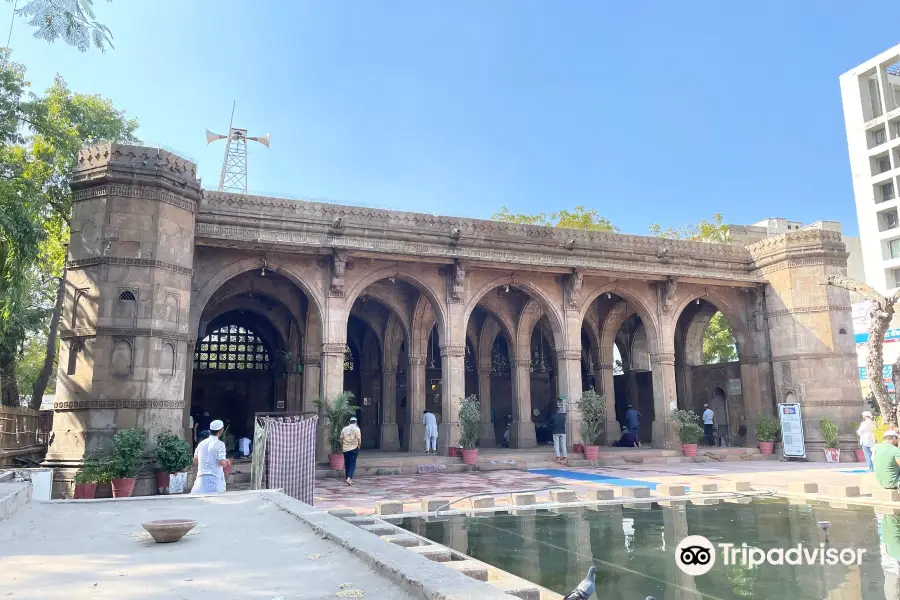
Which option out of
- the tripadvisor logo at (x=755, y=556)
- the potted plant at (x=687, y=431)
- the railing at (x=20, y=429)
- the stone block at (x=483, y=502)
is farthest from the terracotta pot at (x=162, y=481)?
the potted plant at (x=687, y=431)

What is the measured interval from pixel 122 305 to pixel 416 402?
28.8 feet

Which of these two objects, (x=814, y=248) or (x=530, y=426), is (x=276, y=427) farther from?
(x=814, y=248)

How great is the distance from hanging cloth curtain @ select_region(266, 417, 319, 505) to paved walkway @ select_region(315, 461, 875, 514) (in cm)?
77

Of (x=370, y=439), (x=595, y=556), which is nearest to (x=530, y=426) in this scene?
(x=370, y=439)

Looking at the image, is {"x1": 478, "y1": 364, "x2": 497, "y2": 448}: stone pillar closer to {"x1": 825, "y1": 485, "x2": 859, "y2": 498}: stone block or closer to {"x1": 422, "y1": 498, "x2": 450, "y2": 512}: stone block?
{"x1": 422, "y1": 498, "x2": 450, "y2": 512}: stone block

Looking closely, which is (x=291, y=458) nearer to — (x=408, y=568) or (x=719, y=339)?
(x=408, y=568)

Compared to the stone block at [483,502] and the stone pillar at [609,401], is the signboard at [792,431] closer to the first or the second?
the stone pillar at [609,401]

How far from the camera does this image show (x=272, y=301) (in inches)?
774

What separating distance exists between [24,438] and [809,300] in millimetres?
20723

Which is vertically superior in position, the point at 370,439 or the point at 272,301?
the point at 272,301

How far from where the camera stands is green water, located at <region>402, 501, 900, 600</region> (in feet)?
16.7

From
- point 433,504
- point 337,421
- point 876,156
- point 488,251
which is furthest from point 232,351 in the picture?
point 876,156

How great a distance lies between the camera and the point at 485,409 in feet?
69.2

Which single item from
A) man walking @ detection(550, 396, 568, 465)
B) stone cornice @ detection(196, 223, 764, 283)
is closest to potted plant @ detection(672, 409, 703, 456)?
man walking @ detection(550, 396, 568, 465)
